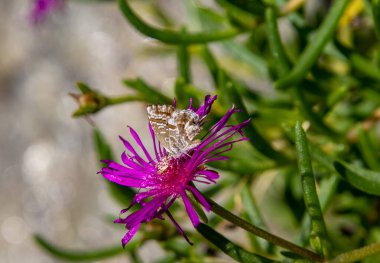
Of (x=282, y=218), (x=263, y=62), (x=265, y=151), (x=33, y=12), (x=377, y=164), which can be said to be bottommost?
(x=282, y=218)

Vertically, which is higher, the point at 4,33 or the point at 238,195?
the point at 4,33

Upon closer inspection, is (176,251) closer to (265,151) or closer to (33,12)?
(265,151)

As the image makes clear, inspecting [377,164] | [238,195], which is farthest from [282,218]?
[377,164]

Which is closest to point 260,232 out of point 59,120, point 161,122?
point 161,122

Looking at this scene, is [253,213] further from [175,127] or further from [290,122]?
[175,127]

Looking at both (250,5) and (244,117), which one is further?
(250,5)

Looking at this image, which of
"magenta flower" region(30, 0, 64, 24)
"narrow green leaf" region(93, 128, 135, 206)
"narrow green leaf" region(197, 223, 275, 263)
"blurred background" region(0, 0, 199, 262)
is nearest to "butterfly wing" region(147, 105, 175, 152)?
"narrow green leaf" region(197, 223, 275, 263)
